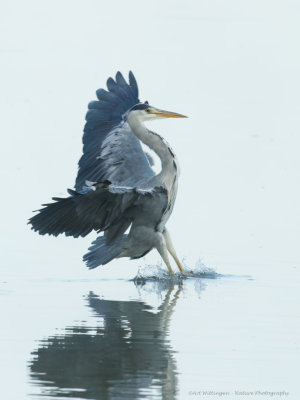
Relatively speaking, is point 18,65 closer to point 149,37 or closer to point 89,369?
point 149,37

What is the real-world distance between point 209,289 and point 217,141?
8.12 m

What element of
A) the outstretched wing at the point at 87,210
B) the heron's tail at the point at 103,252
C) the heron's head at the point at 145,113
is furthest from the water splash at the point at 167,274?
the heron's head at the point at 145,113

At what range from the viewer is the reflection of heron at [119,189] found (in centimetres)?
981

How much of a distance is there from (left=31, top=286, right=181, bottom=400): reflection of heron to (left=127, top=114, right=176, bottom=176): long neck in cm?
225

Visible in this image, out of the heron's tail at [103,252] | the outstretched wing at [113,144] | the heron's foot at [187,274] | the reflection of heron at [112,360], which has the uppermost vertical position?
the outstretched wing at [113,144]

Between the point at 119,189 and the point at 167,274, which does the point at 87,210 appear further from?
the point at 167,274

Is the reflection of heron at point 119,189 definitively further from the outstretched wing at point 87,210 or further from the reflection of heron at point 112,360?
the reflection of heron at point 112,360

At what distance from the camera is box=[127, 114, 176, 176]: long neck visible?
36.0 feet

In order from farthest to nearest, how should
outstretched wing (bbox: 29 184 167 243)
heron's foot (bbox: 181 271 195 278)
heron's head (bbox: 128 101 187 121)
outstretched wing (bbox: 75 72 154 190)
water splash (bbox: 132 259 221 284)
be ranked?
heron's head (bbox: 128 101 187 121) < outstretched wing (bbox: 75 72 154 190) < heron's foot (bbox: 181 271 195 278) < water splash (bbox: 132 259 221 284) < outstretched wing (bbox: 29 184 167 243)

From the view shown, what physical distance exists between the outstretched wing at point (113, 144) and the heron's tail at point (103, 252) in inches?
29.0

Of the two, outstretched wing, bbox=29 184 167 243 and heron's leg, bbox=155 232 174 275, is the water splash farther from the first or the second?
outstretched wing, bbox=29 184 167 243

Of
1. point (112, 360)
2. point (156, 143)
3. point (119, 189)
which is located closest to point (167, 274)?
point (156, 143)

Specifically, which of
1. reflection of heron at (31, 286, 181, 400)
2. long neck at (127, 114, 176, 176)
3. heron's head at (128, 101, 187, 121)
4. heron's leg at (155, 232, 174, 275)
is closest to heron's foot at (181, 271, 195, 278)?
heron's leg at (155, 232, 174, 275)

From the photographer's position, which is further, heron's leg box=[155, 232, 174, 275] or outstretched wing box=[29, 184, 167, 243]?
heron's leg box=[155, 232, 174, 275]
